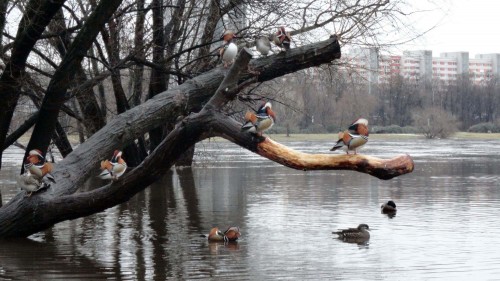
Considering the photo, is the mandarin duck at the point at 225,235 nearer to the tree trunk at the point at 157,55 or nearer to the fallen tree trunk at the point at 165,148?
the fallen tree trunk at the point at 165,148

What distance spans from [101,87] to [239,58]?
1627 centimetres

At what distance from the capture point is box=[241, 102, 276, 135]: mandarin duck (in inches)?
462

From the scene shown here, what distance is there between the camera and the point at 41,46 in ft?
76.2

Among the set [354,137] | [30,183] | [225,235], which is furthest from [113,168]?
[354,137]

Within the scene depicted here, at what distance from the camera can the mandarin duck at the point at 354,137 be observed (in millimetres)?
11156


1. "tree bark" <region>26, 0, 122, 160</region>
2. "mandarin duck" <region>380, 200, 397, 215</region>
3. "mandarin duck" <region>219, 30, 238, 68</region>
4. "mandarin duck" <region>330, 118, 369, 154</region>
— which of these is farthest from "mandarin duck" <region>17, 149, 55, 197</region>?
Answer: "mandarin duck" <region>380, 200, 397, 215</region>

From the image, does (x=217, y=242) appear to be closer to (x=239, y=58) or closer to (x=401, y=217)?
(x=239, y=58)

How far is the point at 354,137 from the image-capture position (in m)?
11.2

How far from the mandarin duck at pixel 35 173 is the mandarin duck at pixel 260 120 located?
3.27 meters

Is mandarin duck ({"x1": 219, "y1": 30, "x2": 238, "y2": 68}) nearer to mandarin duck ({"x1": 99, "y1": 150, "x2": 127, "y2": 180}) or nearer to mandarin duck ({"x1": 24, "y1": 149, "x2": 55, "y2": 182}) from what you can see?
mandarin duck ({"x1": 99, "y1": 150, "x2": 127, "y2": 180})

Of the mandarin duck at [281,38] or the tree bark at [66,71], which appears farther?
the tree bark at [66,71]

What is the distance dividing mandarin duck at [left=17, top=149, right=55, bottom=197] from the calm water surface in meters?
0.95

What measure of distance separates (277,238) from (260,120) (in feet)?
9.94

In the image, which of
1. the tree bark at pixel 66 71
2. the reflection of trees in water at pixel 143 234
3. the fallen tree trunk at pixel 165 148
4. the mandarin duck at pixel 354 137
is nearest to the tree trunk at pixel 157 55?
the reflection of trees in water at pixel 143 234
